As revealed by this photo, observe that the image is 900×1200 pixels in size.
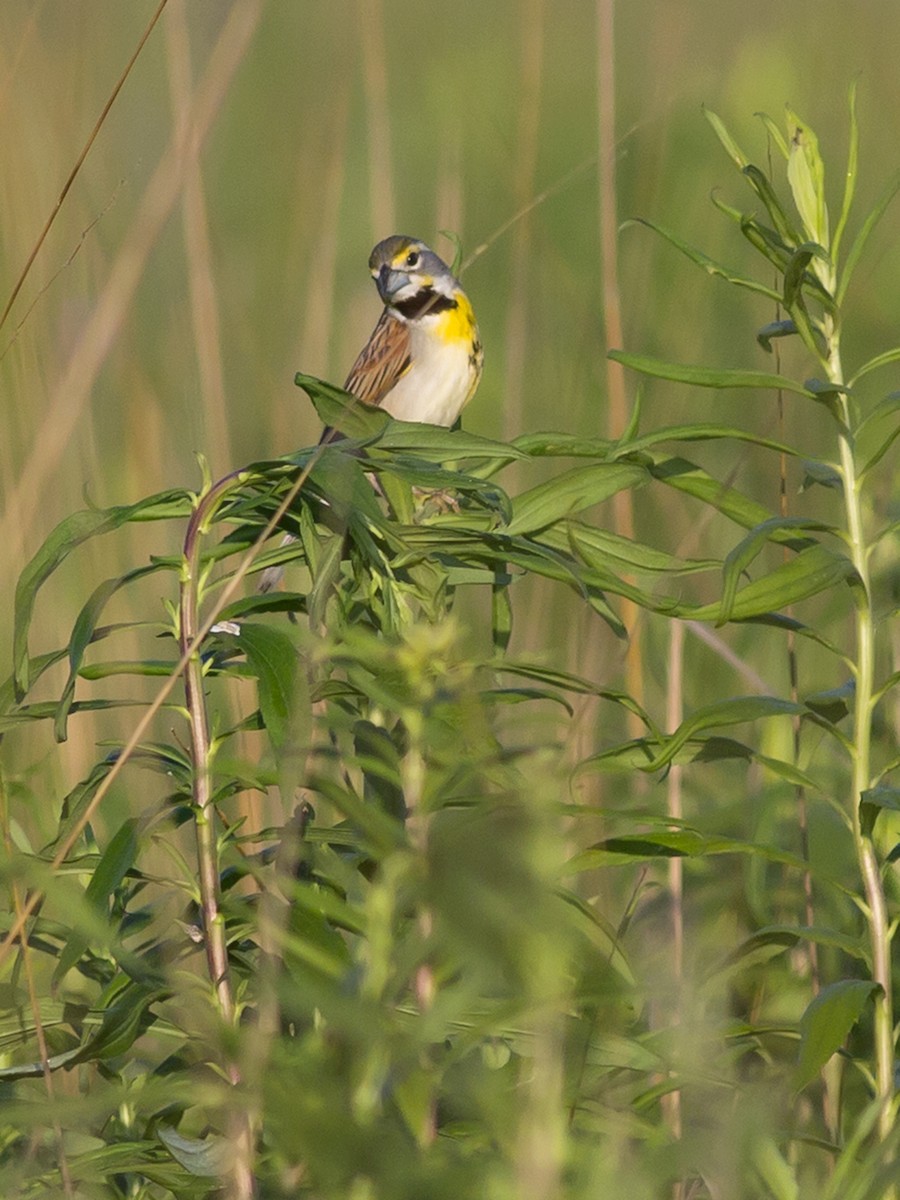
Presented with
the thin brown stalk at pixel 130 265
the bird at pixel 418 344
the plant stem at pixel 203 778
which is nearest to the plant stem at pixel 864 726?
the plant stem at pixel 203 778

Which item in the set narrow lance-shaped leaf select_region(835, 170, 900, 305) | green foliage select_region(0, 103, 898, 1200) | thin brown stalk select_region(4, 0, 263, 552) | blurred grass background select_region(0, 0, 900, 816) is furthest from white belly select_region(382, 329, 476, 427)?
narrow lance-shaped leaf select_region(835, 170, 900, 305)

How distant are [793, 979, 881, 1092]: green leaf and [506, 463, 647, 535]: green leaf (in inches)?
17.9

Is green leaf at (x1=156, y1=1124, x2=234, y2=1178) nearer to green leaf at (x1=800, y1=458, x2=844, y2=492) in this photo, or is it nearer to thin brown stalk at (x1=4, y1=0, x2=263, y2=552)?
green leaf at (x1=800, y1=458, x2=844, y2=492)

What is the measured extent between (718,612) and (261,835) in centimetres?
43

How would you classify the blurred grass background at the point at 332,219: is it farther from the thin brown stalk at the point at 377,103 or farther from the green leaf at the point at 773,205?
the green leaf at the point at 773,205

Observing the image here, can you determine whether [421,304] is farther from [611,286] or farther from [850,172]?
[850,172]

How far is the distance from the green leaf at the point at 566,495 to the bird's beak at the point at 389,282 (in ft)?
7.04

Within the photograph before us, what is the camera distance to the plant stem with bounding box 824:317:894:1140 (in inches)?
57.4

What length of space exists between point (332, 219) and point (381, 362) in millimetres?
713

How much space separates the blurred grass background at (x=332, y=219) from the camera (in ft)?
Result: 7.61

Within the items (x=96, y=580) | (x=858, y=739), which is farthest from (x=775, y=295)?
(x=96, y=580)

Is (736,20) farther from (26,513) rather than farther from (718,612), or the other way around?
(718,612)

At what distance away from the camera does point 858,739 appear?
1.51 meters

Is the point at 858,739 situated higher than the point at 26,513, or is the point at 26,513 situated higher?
the point at 26,513
